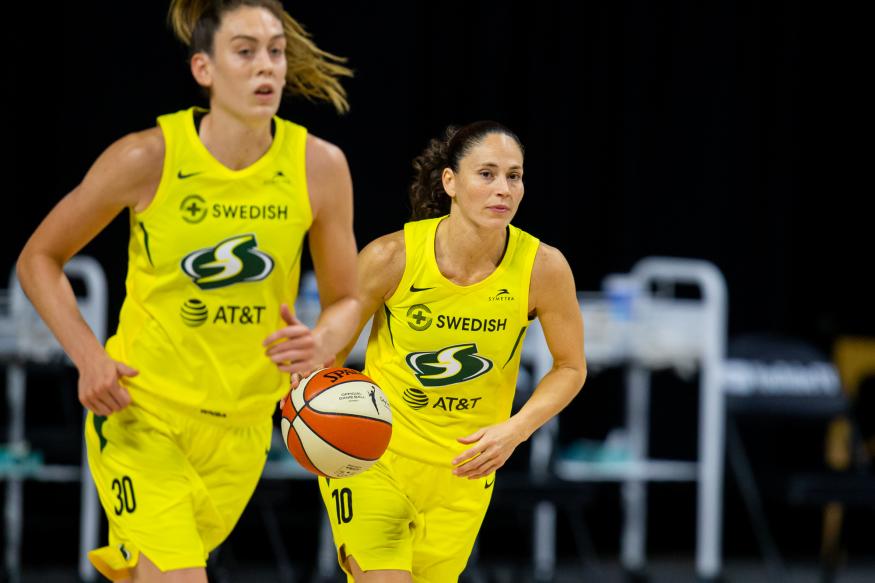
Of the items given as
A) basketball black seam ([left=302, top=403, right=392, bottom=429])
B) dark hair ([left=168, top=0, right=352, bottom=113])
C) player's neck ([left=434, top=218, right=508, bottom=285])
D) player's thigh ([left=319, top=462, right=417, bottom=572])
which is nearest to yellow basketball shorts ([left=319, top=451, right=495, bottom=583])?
player's thigh ([left=319, top=462, right=417, bottom=572])

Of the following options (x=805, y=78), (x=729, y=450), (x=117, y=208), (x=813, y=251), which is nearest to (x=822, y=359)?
(x=729, y=450)

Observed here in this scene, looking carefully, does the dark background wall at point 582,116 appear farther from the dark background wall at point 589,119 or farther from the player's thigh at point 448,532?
the player's thigh at point 448,532

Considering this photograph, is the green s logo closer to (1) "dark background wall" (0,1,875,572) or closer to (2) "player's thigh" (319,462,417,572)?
(2) "player's thigh" (319,462,417,572)

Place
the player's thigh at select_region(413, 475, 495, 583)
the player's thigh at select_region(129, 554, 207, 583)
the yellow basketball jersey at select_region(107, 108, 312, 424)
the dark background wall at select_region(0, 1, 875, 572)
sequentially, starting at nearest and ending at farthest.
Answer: the player's thigh at select_region(129, 554, 207, 583)
the yellow basketball jersey at select_region(107, 108, 312, 424)
the player's thigh at select_region(413, 475, 495, 583)
the dark background wall at select_region(0, 1, 875, 572)

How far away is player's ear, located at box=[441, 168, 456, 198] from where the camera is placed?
11.9 feet

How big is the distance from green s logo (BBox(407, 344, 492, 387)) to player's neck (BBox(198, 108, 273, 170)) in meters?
0.68

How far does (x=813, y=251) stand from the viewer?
883cm

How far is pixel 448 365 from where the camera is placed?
11.8 feet

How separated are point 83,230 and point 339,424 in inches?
32.6

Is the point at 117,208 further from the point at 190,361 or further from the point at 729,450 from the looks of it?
the point at 729,450

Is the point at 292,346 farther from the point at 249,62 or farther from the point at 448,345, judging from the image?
the point at 249,62

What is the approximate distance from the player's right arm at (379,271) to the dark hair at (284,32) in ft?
1.25

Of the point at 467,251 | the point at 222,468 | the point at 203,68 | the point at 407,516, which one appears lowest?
the point at 407,516

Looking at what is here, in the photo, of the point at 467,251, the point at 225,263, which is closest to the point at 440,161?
the point at 467,251
